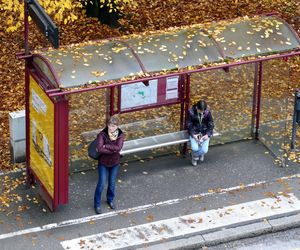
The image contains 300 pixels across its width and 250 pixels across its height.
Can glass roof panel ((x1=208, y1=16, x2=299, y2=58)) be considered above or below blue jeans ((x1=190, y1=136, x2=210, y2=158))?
above

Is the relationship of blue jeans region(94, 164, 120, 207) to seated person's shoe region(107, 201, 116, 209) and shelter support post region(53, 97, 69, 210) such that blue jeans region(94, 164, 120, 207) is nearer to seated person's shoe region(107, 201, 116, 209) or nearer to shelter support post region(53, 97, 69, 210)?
seated person's shoe region(107, 201, 116, 209)

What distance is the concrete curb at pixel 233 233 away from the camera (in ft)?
37.9

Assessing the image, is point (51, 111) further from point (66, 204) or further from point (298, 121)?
point (298, 121)

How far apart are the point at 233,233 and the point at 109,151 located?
81.7 inches

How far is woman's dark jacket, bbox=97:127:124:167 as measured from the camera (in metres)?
11.8

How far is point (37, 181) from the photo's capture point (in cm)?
1280

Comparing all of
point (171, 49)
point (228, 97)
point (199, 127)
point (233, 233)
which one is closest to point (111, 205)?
point (233, 233)

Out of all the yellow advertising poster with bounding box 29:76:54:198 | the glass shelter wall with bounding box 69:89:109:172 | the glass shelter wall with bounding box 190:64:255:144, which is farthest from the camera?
the glass shelter wall with bounding box 190:64:255:144

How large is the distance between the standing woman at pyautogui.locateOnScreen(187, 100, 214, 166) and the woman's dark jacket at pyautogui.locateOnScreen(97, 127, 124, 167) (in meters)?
1.71

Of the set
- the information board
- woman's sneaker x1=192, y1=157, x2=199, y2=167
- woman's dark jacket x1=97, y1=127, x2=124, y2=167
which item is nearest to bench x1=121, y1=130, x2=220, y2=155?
woman's sneaker x1=192, y1=157, x2=199, y2=167

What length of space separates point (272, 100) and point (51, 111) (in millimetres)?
4309

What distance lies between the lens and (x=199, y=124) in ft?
43.4

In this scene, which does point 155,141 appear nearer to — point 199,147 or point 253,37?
point 199,147

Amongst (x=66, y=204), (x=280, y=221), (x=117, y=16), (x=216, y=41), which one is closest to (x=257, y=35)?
(x=216, y=41)
